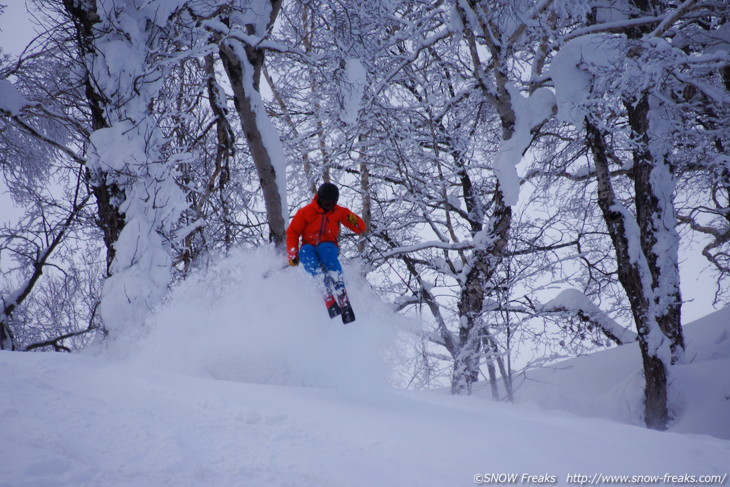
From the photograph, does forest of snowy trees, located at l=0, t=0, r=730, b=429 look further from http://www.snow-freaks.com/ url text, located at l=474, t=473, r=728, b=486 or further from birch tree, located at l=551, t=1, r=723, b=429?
http://www.snow-freaks.com/ url text, located at l=474, t=473, r=728, b=486

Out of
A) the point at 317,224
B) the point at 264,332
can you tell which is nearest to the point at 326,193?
the point at 317,224

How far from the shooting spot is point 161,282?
4676mm

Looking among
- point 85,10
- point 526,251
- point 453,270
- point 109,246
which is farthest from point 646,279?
point 85,10

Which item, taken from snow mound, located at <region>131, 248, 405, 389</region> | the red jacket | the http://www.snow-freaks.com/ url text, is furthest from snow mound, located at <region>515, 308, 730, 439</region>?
the http://www.snow-freaks.com/ url text

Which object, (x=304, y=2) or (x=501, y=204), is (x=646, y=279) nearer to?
(x=501, y=204)

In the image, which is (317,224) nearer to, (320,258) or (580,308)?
(320,258)

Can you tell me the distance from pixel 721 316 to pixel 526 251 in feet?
15.6

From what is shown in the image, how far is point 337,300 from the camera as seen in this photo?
4.91 m

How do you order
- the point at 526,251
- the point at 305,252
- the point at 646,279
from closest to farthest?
the point at 305,252
the point at 646,279
the point at 526,251

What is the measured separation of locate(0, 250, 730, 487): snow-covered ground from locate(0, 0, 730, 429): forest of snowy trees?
104cm

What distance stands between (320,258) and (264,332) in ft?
3.87

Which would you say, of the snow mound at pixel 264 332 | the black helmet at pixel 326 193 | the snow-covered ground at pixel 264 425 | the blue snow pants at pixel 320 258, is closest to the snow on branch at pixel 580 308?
the snow mound at pixel 264 332

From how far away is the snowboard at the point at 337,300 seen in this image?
4.79 meters

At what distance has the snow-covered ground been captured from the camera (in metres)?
1.69
